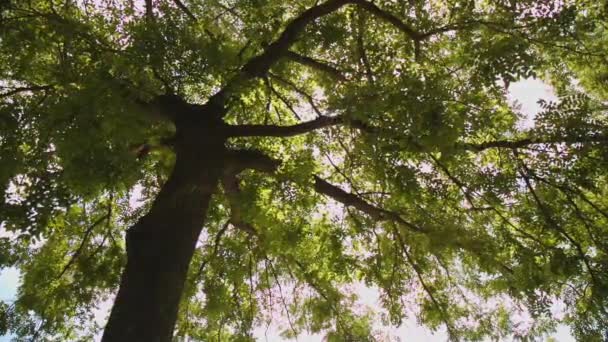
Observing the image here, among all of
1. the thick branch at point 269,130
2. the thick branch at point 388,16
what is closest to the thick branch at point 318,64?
the thick branch at point 388,16

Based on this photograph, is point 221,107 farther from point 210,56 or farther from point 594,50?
point 594,50

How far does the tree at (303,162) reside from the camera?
3.91 metres

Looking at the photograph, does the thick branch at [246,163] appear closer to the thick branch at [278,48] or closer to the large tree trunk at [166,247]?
the large tree trunk at [166,247]

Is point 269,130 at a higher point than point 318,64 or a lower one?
lower

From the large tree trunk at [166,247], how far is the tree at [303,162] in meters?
0.02

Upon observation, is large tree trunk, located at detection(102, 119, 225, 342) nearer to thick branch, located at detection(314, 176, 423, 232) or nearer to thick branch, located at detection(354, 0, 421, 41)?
thick branch, located at detection(314, 176, 423, 232)

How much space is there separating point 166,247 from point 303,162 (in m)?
1.52

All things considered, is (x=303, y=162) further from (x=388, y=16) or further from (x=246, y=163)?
(x=388, y=16)

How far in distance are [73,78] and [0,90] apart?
202 cm

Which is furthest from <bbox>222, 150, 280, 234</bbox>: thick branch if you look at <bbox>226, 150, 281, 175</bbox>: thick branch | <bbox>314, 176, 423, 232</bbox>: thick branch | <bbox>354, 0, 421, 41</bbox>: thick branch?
<bbox>354, 0, 421, 41</bbox>: thick branch

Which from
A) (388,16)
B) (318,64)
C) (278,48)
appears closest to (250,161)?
(278,48)

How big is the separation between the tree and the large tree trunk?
2 centimetres

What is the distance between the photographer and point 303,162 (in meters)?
4.75

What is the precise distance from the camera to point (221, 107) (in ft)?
17.7
